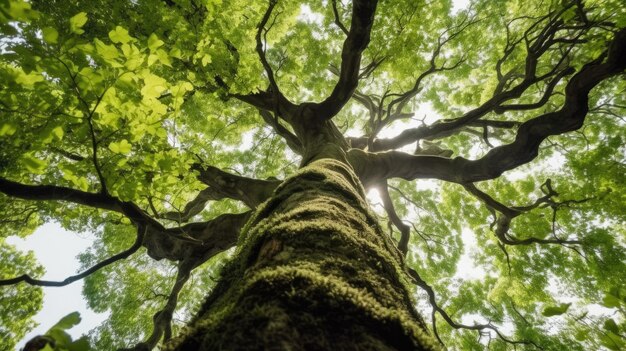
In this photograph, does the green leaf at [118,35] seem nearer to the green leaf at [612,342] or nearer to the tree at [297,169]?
the tree at [297,169]

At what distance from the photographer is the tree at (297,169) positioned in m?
1.54

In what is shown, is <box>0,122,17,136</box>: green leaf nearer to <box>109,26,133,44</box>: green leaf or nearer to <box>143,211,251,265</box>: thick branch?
<box>109,26,133,44</box>: green leaf

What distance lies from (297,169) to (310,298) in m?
4.62

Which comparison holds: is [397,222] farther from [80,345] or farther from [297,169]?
[80,345]

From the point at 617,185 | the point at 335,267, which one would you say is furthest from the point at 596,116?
the point at 335,267

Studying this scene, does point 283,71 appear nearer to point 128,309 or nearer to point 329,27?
point 329,27

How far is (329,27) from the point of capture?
31.8 ft

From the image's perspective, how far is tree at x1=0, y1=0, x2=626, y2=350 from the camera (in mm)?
1535

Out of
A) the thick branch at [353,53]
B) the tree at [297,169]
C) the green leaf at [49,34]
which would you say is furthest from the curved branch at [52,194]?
the thick branch at [353,53]

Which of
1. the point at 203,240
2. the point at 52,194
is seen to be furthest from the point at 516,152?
the point at 52,194

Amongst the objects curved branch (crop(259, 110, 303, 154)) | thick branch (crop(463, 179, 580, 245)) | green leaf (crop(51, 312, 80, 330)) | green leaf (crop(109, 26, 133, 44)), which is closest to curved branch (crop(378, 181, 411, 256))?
thick branch (crop(463, 179, 580, 245))

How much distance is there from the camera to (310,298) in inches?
47.0

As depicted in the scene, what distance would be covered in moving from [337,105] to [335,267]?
5.53 m

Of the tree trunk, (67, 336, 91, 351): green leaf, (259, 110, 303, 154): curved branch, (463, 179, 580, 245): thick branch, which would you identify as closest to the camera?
(67, 336, 91, 351): green leaf
